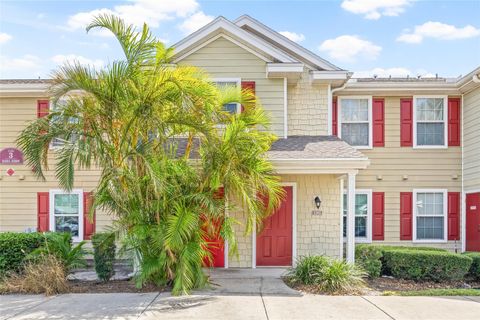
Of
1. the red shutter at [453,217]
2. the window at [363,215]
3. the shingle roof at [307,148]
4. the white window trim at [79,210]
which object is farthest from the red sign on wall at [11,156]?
the red shutter at [453,217]

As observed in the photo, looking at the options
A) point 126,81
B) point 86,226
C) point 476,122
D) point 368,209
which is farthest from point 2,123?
point 476,122

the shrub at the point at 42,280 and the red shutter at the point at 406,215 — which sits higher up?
the red shutter at the point at 406,215

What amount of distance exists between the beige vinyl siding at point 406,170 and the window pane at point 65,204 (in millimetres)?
8409

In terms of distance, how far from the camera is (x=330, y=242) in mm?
10797

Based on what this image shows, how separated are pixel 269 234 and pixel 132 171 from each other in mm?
4488

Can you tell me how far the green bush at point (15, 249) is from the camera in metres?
8.94

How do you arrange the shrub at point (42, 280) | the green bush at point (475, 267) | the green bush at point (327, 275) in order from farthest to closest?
1. the green bush at point (475, 267)
2. the green bush at point (327, 275)
3. the shrub at point (42, 280)

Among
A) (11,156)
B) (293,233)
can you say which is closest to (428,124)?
(293,233)

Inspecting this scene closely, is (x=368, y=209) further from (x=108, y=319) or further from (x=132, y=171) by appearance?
(x=108, y=319)

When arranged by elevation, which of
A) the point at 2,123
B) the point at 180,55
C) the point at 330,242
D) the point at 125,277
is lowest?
the point at 125,277

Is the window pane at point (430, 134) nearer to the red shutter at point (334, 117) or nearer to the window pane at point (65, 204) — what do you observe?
the red shutter at point (334, 117)

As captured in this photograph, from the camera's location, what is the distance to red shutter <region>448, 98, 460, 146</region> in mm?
12562

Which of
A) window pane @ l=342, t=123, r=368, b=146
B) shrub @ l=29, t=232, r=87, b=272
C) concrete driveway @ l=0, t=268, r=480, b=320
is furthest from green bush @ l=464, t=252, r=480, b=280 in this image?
shrub @ l=29, t=232, r=87, b=272

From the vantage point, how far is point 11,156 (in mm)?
12164
